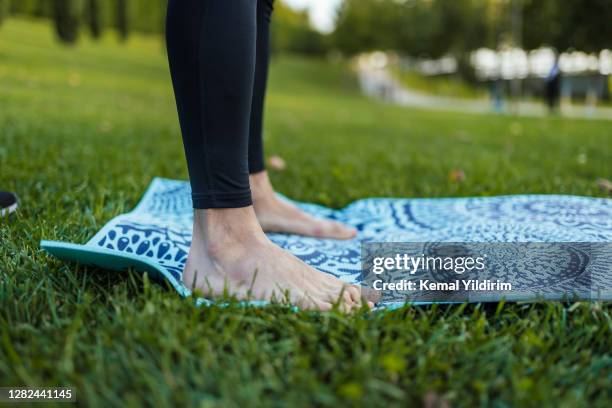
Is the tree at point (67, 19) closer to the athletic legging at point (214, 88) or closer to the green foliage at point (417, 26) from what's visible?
the athletic legging at point (214, 88)

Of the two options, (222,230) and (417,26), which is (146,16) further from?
(222,230)

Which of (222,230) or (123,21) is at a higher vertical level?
(123,21)

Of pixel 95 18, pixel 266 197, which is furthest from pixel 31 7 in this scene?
pixel 266 197

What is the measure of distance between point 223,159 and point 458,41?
33544 millimetres

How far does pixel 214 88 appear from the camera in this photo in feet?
3.43

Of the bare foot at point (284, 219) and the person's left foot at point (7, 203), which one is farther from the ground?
the person's left foot at point (7, 203)

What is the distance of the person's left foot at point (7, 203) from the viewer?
152cm

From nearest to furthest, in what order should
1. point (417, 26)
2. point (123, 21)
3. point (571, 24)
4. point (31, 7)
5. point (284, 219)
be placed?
point (284, 219)
point (571, 24)
point (123, 21)
point (31, 7)
point (417, 26)

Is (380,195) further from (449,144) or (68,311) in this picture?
(449,144)

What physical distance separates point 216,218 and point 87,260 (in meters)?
0.27

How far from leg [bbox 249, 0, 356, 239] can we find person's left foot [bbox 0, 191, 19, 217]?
0.68 metres

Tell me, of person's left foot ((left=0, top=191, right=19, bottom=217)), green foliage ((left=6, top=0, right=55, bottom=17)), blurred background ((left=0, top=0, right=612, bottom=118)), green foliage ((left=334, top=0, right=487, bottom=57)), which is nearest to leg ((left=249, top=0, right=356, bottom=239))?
person's left foot ((left=0, top=191, right=19, bottom=217))

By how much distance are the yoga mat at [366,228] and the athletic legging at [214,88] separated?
204 millimetres

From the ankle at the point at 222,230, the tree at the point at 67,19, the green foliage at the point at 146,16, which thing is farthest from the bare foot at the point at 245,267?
the green foliage at the point at 146,16
